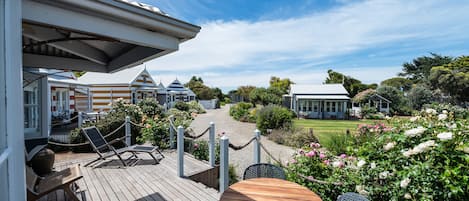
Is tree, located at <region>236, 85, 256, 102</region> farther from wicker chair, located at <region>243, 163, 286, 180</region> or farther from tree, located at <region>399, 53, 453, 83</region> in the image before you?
wicker chair, located at <region>243, 163, 286, 180</region>

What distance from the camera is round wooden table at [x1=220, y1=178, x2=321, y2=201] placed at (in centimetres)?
246

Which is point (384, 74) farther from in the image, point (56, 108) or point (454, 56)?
point (56, 108)

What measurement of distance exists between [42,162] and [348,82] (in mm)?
Result: 48181

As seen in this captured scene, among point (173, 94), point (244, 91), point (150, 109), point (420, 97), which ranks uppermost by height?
point (244, 91)

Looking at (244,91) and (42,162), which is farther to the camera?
(244,91)

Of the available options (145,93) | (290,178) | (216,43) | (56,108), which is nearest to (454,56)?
(216,43)

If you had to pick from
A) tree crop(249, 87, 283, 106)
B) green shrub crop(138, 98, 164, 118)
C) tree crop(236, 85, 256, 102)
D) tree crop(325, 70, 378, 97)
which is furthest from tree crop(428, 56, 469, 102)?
green shrub crop(138, 98, 164, 118)

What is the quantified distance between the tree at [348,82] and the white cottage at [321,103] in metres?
14.1

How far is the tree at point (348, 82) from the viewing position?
40575 millimetres

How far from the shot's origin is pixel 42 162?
4.75m

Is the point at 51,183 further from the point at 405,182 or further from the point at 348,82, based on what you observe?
the point at 348,82

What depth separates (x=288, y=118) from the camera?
14.9 metres

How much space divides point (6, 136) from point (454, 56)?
209 ft

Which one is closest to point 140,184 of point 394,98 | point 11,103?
point 11,103
